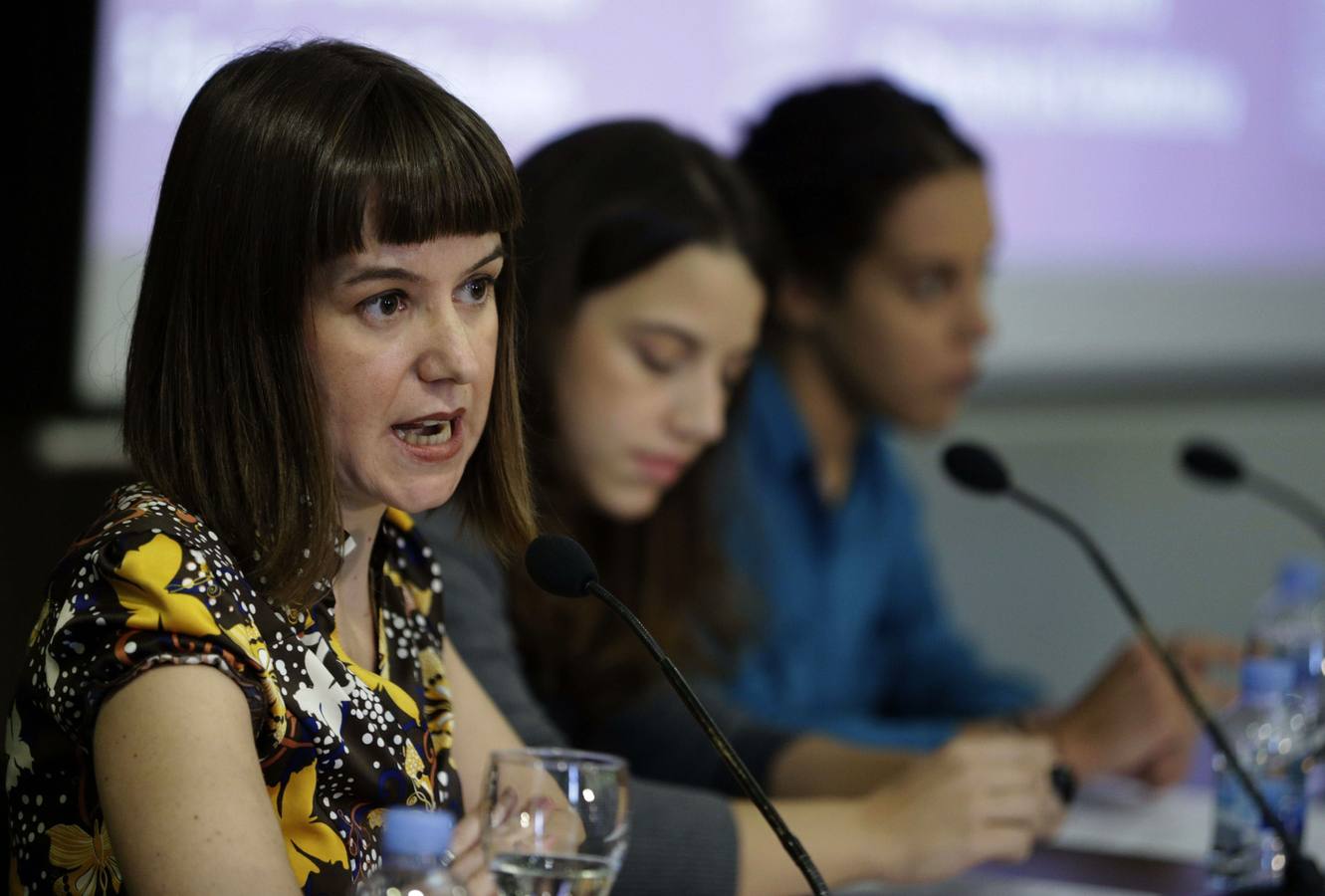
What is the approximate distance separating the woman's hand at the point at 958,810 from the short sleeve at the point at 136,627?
72 centimetres

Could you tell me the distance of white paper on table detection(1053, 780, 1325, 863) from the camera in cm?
172

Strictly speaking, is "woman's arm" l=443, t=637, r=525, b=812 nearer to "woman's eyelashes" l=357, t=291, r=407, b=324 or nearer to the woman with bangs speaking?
the woman with bangs speaking

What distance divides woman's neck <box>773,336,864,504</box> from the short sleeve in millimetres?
1551

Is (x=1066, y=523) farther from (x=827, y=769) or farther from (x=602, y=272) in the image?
(x=602, y=272)

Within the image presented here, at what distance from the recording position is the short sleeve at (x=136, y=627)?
887 mm

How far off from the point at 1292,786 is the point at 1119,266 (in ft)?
6.07

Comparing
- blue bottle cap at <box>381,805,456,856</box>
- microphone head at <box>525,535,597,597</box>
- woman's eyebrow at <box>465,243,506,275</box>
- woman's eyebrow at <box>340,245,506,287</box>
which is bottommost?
blue bottle cap at <box>381,805,456,856</box>

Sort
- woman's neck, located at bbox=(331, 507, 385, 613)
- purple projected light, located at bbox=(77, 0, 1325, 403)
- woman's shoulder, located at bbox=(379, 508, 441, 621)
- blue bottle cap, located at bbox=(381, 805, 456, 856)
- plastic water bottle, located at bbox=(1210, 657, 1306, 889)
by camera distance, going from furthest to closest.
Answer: purple projected light, located at bbox=(77, 0, 1325, 403) → plastic water bottle, located at bbox=(1210, 657, 1306, 889) → woman's shoulder, located at bbox=(379, 508, 441, 621) → woman's neck, located at bbox=(331, 507, 385, 613) → blue bottle cap, located at bbox=(381, 805, 456, 856)

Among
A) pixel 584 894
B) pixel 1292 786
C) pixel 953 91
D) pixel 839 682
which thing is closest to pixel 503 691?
pixel 584 894

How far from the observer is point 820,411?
2482 mm

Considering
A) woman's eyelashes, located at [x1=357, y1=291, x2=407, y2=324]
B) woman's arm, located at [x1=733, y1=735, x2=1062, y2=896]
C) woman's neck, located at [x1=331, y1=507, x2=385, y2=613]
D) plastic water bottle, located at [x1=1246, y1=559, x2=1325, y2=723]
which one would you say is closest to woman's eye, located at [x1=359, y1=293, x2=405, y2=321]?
woman's eyelashes, located at [x1=357, y1=291, x2=407, y2=324]

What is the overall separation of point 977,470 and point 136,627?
96cm

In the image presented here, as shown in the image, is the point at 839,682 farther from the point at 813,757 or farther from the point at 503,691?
the point at 503,691

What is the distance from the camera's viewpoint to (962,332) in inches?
95.4
